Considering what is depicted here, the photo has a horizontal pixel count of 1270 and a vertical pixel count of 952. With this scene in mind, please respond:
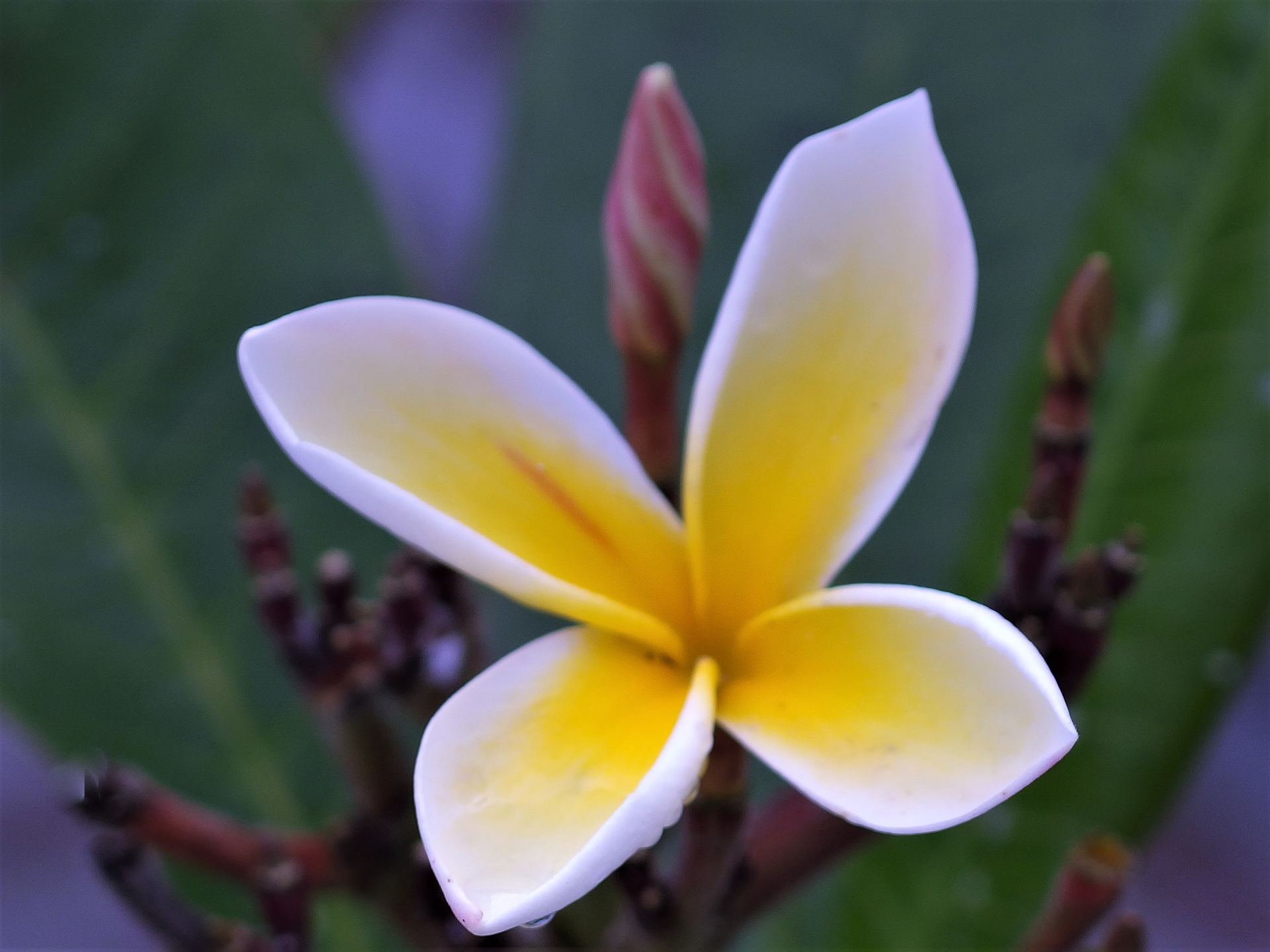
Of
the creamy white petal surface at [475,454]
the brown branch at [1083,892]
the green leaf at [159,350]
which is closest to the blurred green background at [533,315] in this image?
the green leaf at [159,350]

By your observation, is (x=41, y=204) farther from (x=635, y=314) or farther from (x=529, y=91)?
(x=635, y=314)

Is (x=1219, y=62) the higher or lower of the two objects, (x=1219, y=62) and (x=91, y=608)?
the higher

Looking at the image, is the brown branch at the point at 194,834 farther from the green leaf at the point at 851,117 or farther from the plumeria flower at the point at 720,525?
the green leaf at the point at 851,117

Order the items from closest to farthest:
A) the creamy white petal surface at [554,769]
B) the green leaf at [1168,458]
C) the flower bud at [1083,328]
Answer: the creamy white petal surface at [554,769] → the flower bud at [1083,328] → the green leaf at [1168,458]

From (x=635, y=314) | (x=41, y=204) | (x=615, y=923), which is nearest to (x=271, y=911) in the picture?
(x=615, y=923)

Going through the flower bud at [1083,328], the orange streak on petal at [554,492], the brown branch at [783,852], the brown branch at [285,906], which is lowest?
the brown branch at [285,906]

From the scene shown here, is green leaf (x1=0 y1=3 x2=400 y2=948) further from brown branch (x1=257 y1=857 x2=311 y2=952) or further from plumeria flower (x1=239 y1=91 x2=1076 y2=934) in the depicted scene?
plumeria flower (x1=239 y1=91 x2=1076 y2=934)
